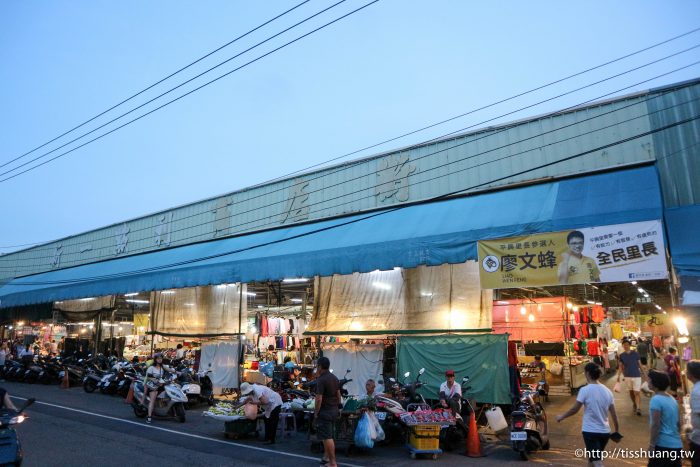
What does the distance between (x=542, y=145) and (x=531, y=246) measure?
4384 mm

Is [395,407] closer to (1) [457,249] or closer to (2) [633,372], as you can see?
(1) [457,249]

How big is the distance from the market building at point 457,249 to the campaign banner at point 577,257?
3 cm

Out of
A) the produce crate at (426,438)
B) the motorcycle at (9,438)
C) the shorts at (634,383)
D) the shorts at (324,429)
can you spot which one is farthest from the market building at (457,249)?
the motorcycle at (9,438)

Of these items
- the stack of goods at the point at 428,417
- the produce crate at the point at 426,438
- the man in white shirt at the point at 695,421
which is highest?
the man in white shirt at the point at 695,421

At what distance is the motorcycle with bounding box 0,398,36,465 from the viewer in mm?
6578

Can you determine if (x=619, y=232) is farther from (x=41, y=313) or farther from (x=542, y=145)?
(x=41, y=313)

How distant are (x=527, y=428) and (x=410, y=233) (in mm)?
5414

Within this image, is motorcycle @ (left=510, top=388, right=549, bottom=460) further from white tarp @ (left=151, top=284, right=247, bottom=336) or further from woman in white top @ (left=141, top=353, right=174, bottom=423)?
white tarp @ (left=151, top=284, right=247, bottom=336)

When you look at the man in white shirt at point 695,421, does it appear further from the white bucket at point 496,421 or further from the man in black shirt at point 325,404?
the white bucket at point 496,421

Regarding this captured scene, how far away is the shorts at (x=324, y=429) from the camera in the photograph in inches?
320

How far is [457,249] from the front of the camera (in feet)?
37.8

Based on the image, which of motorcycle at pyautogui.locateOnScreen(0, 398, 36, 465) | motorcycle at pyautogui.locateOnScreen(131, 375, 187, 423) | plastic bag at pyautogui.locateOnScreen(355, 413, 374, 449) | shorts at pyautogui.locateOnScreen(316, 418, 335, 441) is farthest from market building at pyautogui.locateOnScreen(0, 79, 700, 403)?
motorcycle at pyautogui.locateOnScreen(0, 398, 36, 465)

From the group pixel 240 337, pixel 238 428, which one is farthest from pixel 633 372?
pixel 240 337

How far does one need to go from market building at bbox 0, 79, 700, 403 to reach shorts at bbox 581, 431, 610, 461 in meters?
4.28
